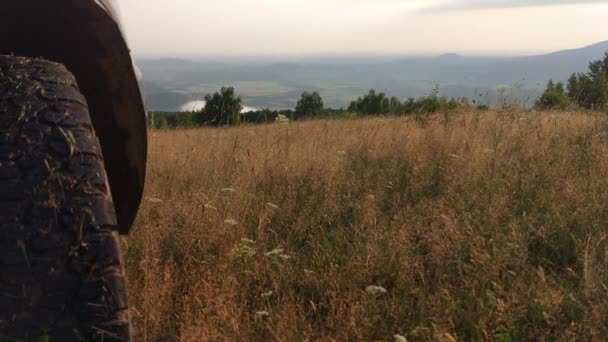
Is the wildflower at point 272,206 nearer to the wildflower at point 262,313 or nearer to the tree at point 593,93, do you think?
the wildflower at point 262,313

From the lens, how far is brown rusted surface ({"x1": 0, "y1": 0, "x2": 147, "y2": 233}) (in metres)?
1.45

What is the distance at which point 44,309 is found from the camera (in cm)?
116

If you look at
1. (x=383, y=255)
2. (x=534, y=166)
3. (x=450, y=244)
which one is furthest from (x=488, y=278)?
(x=534, y=166)

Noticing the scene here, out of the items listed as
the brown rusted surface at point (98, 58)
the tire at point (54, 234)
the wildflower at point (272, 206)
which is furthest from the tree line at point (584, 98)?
the tire at point (54, 234)

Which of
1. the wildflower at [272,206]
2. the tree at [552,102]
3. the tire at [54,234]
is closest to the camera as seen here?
the tire at [54,234]

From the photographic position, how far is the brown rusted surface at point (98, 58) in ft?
4.76

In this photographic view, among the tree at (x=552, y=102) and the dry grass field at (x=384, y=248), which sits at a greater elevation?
the tree at (x=552, y=102)

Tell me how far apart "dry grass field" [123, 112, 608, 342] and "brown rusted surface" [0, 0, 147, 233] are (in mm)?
729

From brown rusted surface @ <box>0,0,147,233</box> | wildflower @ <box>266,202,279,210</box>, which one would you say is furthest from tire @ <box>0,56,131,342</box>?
wildflower @ <box>266,202,279,210</box>

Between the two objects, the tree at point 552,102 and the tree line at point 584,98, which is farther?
the tree at point 552,102

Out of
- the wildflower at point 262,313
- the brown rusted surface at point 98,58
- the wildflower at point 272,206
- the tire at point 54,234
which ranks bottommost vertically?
the wildflower at point 262,313

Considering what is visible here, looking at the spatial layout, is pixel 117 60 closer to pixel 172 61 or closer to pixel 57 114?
pixel 57 114

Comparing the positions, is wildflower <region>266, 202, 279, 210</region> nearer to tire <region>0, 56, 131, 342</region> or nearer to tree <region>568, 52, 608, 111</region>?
tire <region>0, 56, 131, 342</region>

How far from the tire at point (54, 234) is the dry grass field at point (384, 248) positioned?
0.86 m
